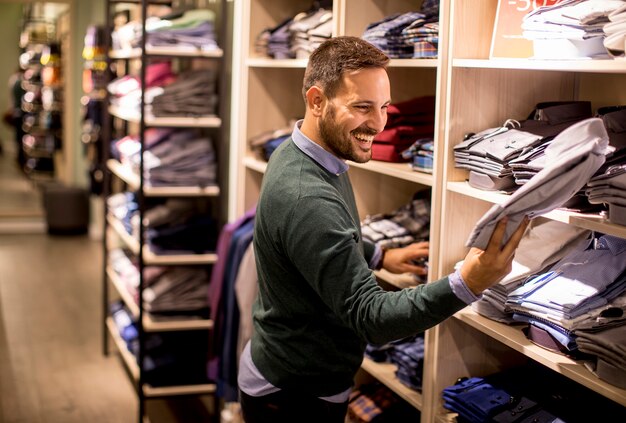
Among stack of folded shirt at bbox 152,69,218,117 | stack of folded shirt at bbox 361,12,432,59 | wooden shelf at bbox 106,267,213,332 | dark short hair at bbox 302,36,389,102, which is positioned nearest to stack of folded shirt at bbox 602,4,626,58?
dark short hair at bbox 302,36,389,102

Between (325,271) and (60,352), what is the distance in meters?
4.15

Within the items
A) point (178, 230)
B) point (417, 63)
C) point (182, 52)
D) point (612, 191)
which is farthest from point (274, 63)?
point (612, 191)

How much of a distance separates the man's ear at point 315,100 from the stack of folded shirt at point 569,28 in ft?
1.80

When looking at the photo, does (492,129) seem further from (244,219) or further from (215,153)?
(215,153)

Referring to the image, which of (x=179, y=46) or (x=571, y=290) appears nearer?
(x=571, y=290)

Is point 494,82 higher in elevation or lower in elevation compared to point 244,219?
higher

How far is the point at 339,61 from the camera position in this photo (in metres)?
2.11

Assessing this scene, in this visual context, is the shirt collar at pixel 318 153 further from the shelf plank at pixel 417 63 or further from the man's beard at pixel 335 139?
the shelf plank at pixel 417 63

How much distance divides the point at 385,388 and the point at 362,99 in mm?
1336

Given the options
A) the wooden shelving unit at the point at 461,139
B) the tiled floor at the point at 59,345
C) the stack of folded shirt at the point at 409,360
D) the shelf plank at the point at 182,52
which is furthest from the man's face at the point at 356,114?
the tiled floor at the point at 59,345

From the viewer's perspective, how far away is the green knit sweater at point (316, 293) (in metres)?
1.90

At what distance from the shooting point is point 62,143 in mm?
10703

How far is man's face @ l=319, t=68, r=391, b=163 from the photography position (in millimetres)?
2105

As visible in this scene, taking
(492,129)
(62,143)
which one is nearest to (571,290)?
(492,129)
